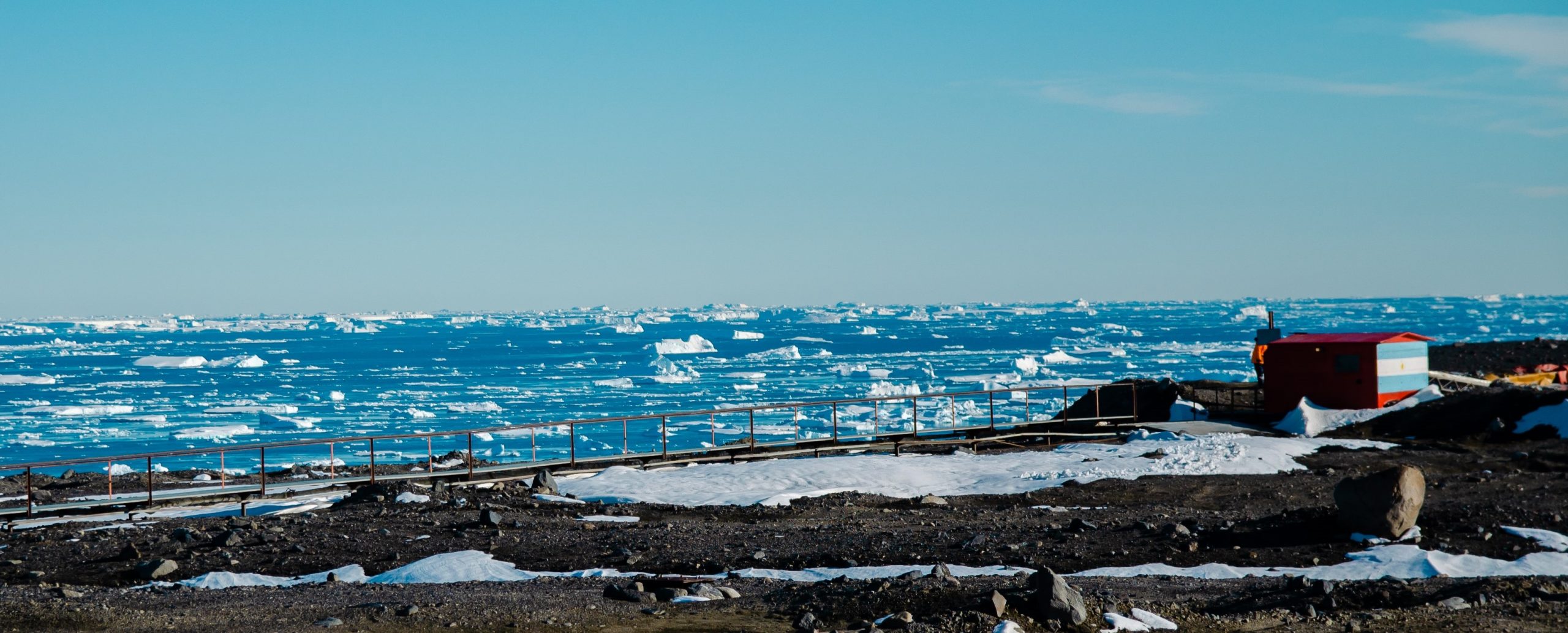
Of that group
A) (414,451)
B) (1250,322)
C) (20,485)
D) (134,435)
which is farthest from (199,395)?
(1250,322)

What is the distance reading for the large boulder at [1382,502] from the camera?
13.8 meters

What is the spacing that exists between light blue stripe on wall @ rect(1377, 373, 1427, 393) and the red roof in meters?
0.71

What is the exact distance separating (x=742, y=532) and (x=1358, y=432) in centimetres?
1491

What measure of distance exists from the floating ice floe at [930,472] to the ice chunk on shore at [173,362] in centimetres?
10149

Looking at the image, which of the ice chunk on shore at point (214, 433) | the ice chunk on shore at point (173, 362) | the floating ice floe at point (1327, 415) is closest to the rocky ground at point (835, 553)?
the floating ice floe at point (1327, 415)

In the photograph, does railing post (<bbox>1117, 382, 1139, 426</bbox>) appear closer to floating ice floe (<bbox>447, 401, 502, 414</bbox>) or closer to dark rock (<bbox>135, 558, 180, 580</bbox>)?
dark rock (<bbox>135, 558, 180, 580</bbox>)

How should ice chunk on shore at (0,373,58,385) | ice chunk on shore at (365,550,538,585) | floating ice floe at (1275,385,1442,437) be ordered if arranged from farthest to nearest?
ice chunk on shore at (0,373,58,385) < floating ice floe at (1275,385,1442,437) < ice chunk on shore at (365,550,538,585)

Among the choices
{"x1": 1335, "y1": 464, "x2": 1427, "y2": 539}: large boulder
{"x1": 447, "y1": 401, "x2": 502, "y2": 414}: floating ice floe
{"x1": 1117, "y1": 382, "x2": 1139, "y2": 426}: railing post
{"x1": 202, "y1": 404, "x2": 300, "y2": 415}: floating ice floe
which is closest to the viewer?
{"x1": 1335, "y1": 464, "x2": 1427, "y2": 539}: large boulder

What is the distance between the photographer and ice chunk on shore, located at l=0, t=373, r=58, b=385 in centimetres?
9312

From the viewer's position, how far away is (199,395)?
7756 centimetres

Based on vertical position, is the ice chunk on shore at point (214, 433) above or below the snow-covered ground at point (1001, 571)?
below

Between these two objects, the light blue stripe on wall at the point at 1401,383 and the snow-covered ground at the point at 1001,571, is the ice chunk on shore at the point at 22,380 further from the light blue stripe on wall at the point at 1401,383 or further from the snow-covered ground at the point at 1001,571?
the snow-covered ground at the point at 1001,571

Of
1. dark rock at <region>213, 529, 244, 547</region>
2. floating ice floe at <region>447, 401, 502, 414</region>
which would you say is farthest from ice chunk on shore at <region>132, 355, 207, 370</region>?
dark rock at <region>213, 529, 244, 547</region>

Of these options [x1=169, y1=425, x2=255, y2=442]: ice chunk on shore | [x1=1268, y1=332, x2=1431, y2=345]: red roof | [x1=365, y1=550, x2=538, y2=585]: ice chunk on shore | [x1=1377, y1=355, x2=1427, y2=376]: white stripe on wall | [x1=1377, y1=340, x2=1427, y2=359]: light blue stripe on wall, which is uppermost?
[x1=1268, y1=332, x2=1431, y2=345]: red roof
